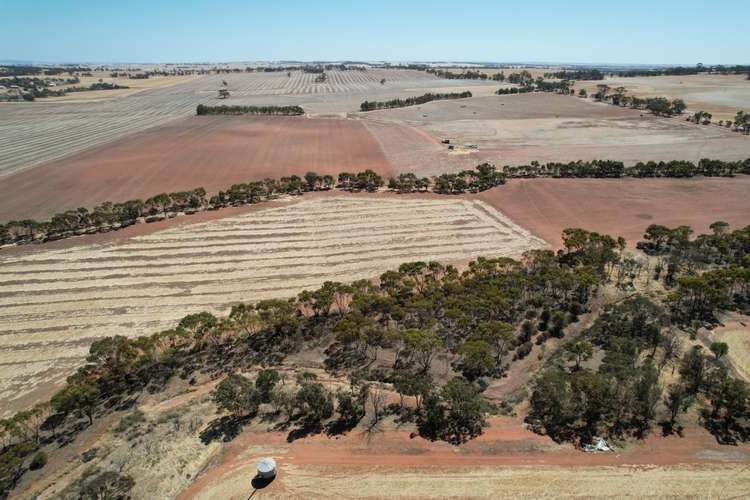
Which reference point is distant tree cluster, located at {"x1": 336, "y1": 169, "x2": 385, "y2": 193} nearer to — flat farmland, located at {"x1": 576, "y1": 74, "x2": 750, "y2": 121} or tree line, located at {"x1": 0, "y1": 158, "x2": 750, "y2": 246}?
tree line, located at {"x1": 0, "y1": 158, "x2": 750, "y2": 246}

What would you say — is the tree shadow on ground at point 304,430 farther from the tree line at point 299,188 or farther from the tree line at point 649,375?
the tree line at point 299,188

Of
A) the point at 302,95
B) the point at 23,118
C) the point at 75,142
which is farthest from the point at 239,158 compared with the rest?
the point at 302,95

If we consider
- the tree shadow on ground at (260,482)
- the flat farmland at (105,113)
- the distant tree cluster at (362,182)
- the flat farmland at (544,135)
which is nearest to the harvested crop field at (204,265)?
the distant tree cluster at (362,182)

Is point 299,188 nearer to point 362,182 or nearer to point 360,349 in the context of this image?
point 362,182

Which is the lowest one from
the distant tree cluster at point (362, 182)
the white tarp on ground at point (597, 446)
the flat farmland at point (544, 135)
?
the white tarp on ground at point (597, 446)

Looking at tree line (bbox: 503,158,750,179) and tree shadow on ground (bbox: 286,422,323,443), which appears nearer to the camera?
tree shadow on ground (bbox: 286,422,323,443)

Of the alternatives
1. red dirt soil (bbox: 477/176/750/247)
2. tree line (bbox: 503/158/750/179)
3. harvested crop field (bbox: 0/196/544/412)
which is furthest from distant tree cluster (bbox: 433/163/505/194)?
harvested crop field (bbox: 0/196/544/412)
